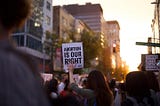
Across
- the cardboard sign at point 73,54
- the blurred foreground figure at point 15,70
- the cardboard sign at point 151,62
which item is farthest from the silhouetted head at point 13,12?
the cardboard sign at point 151,62

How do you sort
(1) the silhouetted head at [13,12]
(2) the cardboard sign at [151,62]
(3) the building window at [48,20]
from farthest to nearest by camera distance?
(3) the building window at [48,20]
(2) the cardboard sign at [151,62]
(1) the silhouetted head at [13,12]

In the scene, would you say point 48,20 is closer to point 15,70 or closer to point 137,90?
point 137,90

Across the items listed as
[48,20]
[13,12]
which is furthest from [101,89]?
[48,20]

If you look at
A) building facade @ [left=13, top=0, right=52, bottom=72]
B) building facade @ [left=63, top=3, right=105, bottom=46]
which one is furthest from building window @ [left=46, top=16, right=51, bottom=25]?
building facade @ [left=63, top=3, right=105, bottom=46]

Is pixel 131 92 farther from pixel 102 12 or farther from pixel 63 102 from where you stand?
pixel 102 12

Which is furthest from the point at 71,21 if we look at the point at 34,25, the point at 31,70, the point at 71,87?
the point at 31,70

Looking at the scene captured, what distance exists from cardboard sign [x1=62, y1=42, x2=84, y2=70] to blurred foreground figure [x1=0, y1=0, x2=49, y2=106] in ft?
33.0

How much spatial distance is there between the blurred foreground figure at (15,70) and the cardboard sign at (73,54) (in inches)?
396

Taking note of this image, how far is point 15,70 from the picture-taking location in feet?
4.71

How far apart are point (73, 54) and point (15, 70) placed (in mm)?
10665

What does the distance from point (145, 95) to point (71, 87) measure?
6.77ft

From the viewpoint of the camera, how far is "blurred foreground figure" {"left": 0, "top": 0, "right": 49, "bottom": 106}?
1.42 meters

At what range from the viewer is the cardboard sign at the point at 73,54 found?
11844mm

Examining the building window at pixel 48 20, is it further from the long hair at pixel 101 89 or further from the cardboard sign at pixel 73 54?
the long hair at pixel 101 89
